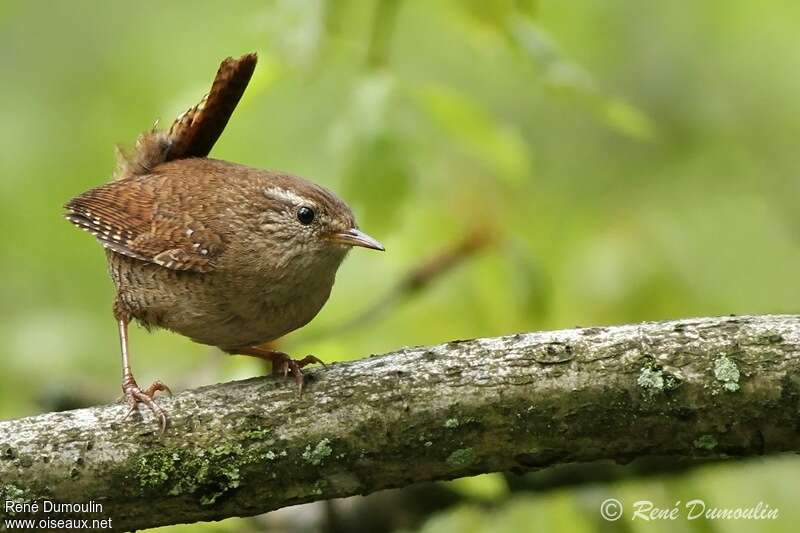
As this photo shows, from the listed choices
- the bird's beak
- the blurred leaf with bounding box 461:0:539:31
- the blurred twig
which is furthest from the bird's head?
the blurred leaf with bounding box 461:0:539:31

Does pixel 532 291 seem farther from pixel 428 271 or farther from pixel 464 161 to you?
pixel 464 161

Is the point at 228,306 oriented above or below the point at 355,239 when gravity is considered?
below

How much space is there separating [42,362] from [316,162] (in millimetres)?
1872

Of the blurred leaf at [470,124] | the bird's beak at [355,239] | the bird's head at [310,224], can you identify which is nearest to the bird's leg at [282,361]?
the bird's head at [310,224]

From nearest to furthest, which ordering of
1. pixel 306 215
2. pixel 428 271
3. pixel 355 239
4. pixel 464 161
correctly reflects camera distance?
pixel 355 239, pixel 306 215, pixel 428 271, pixel 464 161

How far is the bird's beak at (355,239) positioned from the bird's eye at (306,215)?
11 centimetres

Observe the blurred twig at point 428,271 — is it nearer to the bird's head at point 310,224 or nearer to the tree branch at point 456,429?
the bird's head at point 310,224

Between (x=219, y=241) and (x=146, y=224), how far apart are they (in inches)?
14.3

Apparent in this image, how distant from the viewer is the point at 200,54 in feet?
20.9

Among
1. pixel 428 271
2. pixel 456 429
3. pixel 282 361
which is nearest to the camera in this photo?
pixel 456 429

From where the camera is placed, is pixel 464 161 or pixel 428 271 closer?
pixel 428 271

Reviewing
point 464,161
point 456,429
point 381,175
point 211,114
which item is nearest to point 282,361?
point 381,175

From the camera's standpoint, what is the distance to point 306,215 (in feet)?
13.3

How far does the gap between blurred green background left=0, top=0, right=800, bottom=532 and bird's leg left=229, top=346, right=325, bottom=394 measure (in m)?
0.06
